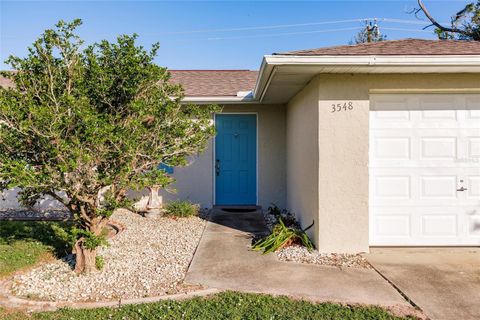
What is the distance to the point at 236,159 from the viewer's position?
9.92 metres

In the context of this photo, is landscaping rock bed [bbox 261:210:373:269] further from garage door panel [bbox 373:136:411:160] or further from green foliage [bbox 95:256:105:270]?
green foliage [bbox 95:256:105:270]

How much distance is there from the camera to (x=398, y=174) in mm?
5707

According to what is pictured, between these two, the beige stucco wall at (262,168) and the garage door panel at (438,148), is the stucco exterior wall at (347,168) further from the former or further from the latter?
the beige stucco wall at (262,168)

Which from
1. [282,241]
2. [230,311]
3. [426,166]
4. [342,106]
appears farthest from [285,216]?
[230,311]

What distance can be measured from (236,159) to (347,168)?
4717 millimetres

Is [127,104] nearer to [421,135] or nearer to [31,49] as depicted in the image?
[31,49]

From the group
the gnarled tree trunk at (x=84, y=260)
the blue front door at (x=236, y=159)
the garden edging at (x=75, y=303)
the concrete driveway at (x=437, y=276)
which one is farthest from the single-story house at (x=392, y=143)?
the blue front door at (x=236, y=159)

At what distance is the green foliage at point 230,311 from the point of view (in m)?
3.41

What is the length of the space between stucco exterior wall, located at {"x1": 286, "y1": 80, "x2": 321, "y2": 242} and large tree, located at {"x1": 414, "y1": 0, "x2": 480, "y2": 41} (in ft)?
50.2

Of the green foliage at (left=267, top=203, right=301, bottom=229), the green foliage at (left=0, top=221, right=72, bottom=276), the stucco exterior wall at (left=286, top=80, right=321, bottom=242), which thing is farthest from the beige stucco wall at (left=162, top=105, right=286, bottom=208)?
the green foliage at (left=0, top=221, right=72, bottom=276)

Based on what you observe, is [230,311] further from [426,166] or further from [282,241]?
[426,166]

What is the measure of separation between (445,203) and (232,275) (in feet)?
11.6

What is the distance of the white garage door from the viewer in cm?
569

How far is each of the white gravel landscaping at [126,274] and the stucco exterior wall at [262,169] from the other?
282cm
